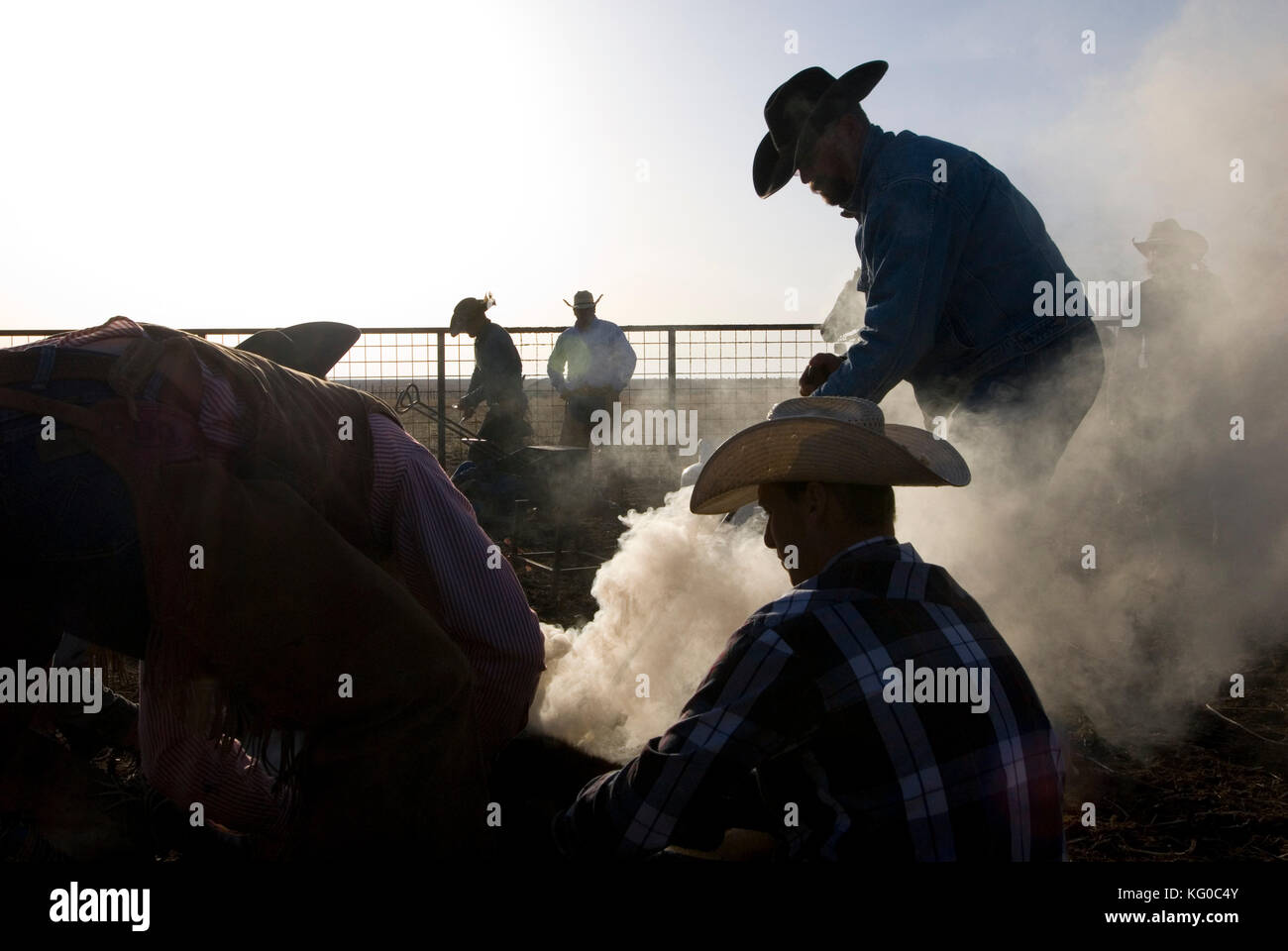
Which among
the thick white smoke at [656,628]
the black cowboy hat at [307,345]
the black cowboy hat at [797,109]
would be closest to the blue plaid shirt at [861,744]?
the black cowboy hat at [307,345]

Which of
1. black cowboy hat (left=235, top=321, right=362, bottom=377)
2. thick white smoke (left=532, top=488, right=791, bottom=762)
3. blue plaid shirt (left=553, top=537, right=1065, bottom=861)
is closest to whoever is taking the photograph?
blue plaid shirt (left=553, top=537, right=1065, bottom=861)

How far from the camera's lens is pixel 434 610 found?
1.90 m

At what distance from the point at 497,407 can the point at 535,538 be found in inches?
66.4

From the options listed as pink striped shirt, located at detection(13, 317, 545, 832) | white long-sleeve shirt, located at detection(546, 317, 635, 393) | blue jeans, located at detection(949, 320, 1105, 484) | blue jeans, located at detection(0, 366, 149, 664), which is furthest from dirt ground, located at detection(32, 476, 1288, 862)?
white long-sleeve shirt, located at detection(546, 317, 635, 393)

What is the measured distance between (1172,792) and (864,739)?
2373mm

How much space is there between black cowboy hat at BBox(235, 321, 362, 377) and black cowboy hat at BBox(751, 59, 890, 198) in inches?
79.6

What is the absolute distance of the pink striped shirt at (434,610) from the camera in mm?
1823

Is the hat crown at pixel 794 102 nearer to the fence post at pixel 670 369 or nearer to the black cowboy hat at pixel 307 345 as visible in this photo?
the black cowboy hat at pixel 307 345

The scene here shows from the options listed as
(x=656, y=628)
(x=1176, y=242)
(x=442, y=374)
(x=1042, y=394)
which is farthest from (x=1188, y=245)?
(x=442, y=374)

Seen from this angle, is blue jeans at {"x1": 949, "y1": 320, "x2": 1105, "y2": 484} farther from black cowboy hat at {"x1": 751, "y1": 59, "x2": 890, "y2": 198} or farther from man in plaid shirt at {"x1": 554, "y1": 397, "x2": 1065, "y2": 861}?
man in plaid shirt at {"x1": 554, "y1": 397, "x2": 1065, "y2": 861}

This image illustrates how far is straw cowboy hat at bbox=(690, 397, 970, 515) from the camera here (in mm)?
1843

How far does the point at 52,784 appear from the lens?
2.34 meters
